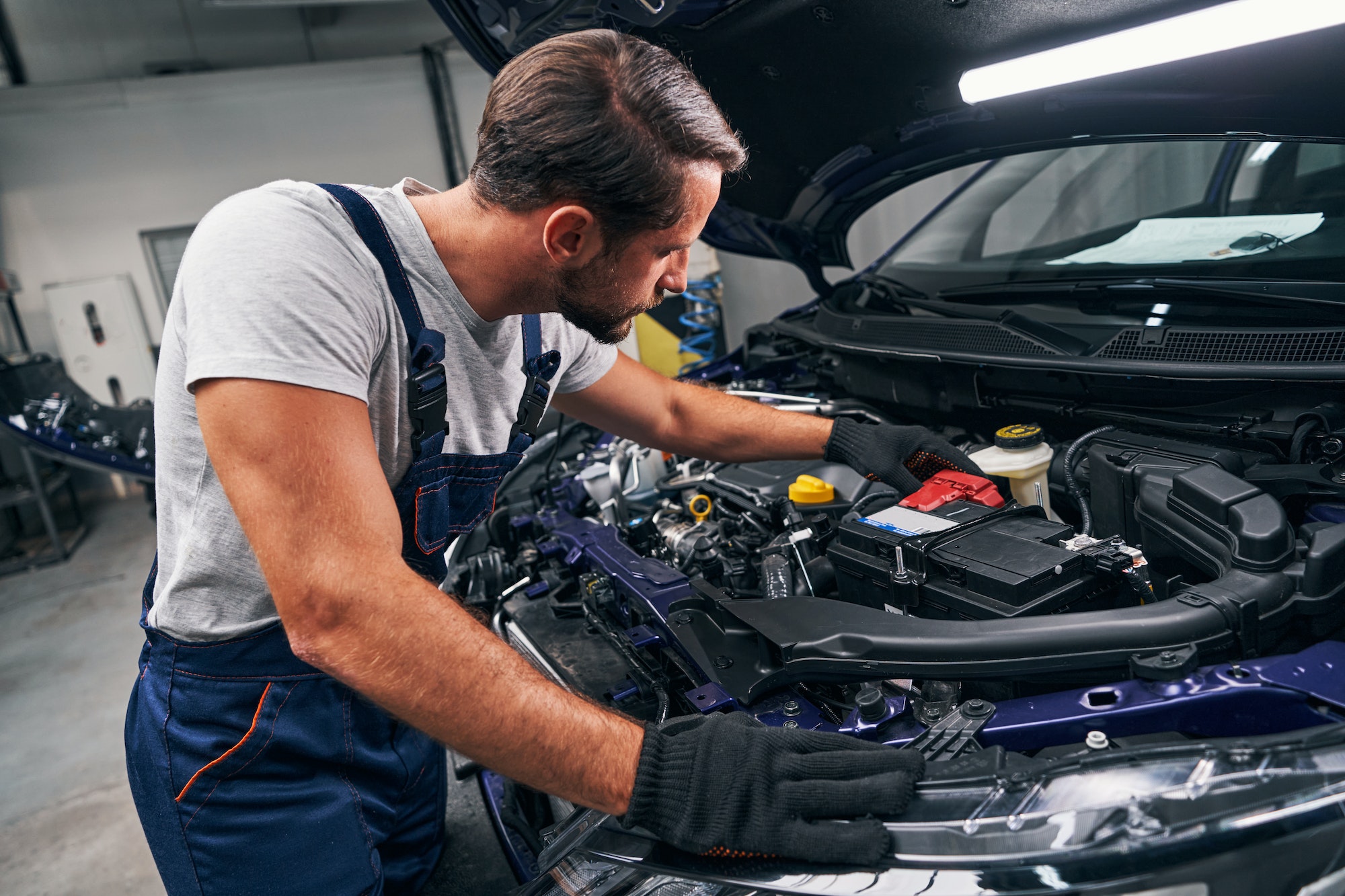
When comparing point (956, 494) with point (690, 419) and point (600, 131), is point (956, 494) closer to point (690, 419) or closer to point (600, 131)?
point (690, 419)

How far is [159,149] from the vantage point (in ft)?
20.9

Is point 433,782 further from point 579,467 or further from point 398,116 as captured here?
point 398,116

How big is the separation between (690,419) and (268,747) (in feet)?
3.08

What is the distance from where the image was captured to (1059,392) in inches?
58.1

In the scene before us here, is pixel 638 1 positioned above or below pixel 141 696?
above

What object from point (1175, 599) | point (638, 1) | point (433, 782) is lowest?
point (433, 782)

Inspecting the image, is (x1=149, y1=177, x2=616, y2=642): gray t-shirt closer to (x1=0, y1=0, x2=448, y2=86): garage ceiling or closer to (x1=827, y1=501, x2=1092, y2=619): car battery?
(x1=827, y1=501, x2=1092, y2=619): car battery

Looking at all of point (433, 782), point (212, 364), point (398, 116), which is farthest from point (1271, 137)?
point (398, 116)

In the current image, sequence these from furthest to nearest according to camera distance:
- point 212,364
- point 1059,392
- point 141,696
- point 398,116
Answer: point 398,116
point 1059,392
point 141,696
point 212,364

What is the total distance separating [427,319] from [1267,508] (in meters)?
1.11

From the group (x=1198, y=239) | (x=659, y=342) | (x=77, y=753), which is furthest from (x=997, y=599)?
(x=659, y=342)

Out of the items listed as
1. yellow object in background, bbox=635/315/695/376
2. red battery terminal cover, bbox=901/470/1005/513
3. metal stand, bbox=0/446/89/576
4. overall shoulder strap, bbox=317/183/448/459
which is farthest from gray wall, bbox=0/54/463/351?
red battery terminal cover, bbox=901/470/1005/513

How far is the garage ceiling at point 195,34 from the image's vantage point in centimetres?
619

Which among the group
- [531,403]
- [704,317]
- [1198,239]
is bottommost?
[704,317]
